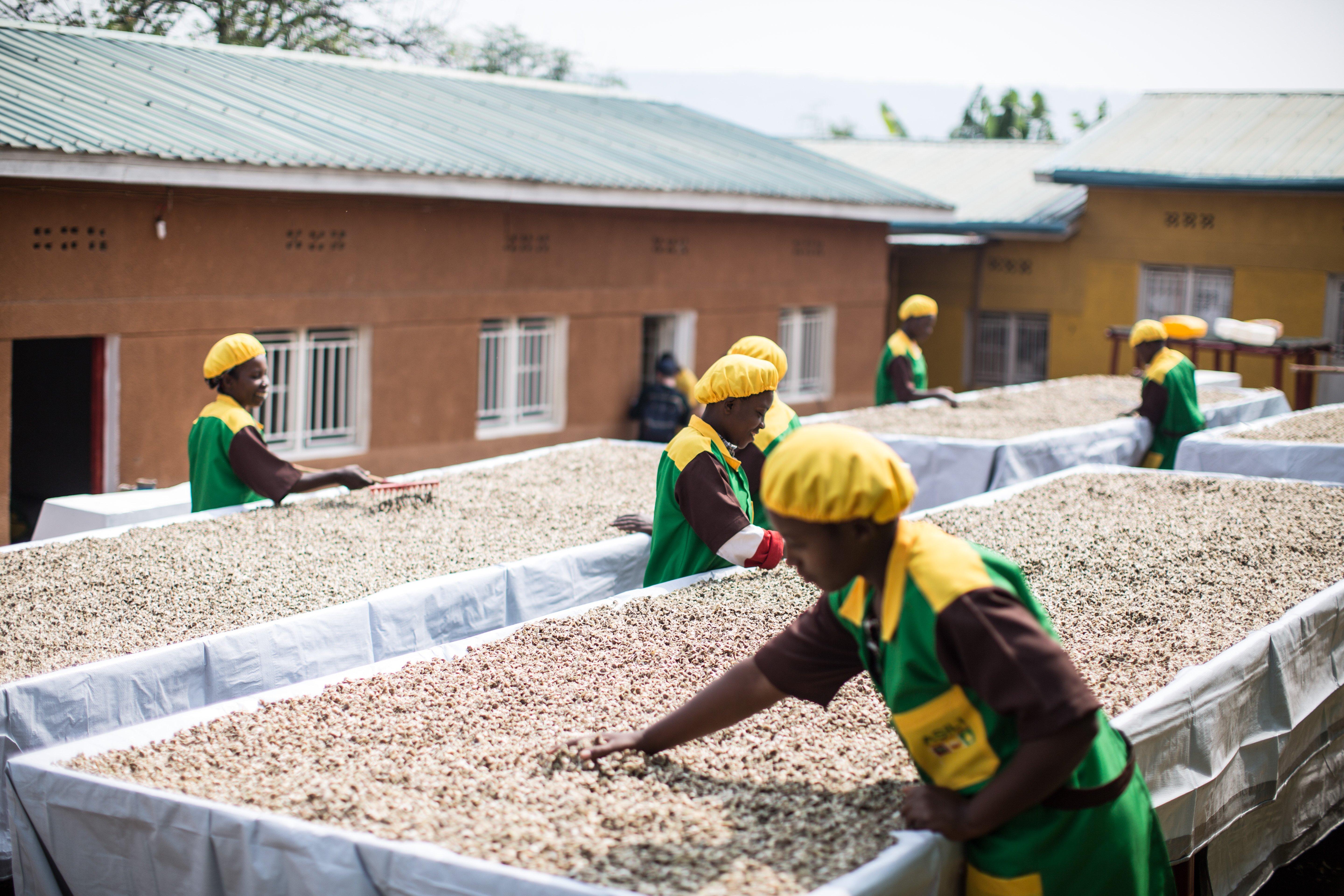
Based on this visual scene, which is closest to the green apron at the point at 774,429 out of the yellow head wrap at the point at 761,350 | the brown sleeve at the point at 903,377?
the yellow head wrap at the point at 761,350

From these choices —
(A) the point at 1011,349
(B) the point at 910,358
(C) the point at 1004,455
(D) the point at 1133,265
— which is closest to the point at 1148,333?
(C) the point at 1004,455

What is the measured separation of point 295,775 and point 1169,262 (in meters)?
15.0

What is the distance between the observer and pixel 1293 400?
13.5 meters

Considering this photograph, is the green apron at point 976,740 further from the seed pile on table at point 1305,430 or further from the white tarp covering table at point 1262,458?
the seed pile on table at point 1305,430

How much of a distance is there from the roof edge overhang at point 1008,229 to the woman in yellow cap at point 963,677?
547 inches

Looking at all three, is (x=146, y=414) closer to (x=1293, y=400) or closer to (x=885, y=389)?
(x=885, y=389)

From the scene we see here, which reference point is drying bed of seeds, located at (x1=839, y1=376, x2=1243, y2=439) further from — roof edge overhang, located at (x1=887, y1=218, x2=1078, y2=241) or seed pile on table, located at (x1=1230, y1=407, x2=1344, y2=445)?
roof edge overhang, located at (x1=887, y1=218, x2=1078, y2=241)

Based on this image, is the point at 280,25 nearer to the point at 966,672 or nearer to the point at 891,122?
the point at 891,122

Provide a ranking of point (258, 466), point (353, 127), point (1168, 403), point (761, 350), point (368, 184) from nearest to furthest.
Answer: point (761, 350) < point (258, 466) < point (1168, 403) < point (368, 184) < point (353, 127)

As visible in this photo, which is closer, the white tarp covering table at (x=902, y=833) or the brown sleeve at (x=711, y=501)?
the white tarp covering table at (x=902, y=833)

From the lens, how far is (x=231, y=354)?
16.4 ft

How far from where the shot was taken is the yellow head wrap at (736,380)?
12.2ft

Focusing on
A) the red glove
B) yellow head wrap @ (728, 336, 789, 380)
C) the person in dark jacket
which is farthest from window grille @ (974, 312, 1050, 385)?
the red glove

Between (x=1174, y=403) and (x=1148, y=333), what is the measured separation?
591mm
